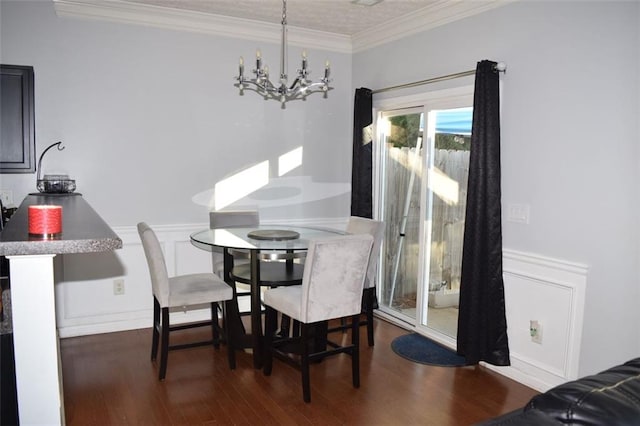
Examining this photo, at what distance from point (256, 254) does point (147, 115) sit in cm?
184

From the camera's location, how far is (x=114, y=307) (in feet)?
13.9

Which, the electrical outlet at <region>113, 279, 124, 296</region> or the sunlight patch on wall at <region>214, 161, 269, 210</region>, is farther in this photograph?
the sunlight patch on wall at <region>214, 161, 269, 210</region>

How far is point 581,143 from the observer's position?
2.92 meters

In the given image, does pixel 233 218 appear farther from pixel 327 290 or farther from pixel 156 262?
pixel 327 290

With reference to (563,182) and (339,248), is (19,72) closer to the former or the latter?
(339,248)

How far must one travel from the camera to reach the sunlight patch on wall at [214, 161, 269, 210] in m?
4.56

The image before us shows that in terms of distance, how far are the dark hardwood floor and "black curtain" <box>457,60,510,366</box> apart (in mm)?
256

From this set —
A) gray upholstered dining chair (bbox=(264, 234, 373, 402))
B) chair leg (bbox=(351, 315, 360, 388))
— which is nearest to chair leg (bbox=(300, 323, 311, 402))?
gray upholstered dining chair (bbox=(264, 234, 373, 402))

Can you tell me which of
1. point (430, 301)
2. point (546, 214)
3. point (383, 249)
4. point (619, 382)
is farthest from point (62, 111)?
point (619, 382)

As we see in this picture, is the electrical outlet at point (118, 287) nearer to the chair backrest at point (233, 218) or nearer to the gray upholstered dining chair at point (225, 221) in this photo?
the gray upholstered dining chair at point (225, 221)

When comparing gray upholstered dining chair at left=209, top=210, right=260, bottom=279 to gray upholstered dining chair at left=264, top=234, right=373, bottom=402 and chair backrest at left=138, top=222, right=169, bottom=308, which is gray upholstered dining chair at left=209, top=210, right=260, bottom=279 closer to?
chair backrest at left=138, top=222, right=169, bottom=308

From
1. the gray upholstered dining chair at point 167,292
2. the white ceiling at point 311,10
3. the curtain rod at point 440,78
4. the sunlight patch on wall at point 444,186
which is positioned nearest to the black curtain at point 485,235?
the curtain rod at point 440,78

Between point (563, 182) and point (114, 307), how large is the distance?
11.8 ft

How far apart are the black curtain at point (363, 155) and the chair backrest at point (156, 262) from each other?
2094 millimetres
